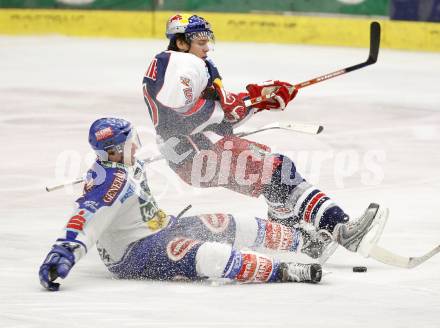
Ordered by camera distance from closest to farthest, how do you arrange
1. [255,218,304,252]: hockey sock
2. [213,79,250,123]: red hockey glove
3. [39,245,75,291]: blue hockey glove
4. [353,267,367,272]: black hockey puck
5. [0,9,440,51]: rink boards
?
[39,245,75,291]: blue hockey glove
[353,267,367,272]: black hockey puck
[255,218,304,252]: hockey sock
[213,79,250,123]: red hockey glove
[0,9,440,51]: rink boards

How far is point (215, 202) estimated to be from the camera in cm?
778

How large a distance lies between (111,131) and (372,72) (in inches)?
386

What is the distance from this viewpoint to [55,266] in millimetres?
5039

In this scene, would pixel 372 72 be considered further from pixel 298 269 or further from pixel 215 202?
pixel 298 269

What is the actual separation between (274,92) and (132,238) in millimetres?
1520

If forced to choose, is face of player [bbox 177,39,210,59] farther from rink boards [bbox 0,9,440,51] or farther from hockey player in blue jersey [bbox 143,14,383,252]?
rink boards [bbox 0,9,440,51]

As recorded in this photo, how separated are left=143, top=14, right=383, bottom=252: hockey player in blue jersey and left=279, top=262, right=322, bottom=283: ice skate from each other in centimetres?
50

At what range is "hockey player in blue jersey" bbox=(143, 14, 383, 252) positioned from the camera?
19.6ft

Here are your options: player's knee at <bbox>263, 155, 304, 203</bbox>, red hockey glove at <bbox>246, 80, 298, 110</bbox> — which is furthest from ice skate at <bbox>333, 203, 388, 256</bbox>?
red hockey glove at <bbox>246, 80, 298, 110</bbox>

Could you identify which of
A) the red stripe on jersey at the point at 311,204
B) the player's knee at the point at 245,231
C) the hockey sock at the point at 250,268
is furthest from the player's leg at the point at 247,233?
the hockey sock at the point at 250,268

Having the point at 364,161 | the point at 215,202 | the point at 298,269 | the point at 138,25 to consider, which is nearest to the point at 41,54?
the point at 138,25

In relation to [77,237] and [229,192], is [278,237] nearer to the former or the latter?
[77,237]

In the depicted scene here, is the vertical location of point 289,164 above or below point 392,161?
above

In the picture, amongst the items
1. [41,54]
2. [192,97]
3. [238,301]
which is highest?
[192,97]
